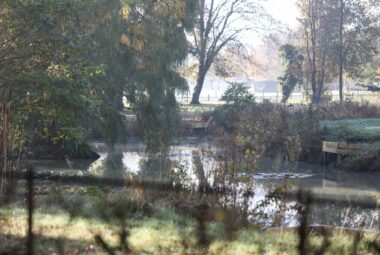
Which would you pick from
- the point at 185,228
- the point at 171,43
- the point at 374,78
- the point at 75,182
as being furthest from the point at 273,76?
the point at 185,228

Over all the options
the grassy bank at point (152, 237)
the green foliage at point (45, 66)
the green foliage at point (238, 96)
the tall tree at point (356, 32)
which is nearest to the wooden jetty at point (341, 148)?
the green foliage at point (45, 66)

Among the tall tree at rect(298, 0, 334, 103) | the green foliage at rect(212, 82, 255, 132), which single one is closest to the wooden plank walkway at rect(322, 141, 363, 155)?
the green foliage at rect(212, 82, 255, 132)

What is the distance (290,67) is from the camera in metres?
47.9

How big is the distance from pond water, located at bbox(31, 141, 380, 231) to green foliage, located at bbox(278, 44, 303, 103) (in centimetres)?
2086

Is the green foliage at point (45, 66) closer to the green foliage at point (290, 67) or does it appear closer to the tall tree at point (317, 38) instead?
the tall tree at point (317, 38)

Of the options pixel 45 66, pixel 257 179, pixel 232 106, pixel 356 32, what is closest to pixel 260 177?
pixel 257 179

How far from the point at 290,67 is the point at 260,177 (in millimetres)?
31926

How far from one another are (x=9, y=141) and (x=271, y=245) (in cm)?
653

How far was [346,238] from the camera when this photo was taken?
6707 mm

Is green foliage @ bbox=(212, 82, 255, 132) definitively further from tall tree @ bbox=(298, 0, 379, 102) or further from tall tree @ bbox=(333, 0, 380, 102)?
tall tree @ bbox=(333, 0, 380, 102)

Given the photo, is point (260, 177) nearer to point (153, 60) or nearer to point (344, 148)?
point (344, 148)

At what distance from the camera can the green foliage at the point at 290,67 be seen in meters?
47.5

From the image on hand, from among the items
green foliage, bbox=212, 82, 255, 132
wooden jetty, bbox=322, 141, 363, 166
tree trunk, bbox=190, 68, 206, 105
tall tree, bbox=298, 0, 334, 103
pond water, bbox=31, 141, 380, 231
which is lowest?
pond water, bbox=31, 141, 380, 231

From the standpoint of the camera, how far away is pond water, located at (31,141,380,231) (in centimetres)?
972
